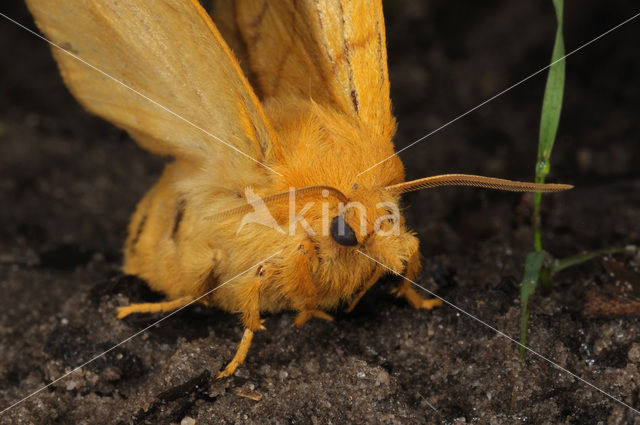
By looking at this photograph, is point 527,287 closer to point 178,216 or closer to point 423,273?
point 423,273

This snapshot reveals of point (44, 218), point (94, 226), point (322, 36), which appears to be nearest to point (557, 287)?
point (322, 36)

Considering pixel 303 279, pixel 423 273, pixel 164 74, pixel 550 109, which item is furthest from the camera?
pixel 423 273

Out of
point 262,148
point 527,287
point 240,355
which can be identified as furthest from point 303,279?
point 527,287

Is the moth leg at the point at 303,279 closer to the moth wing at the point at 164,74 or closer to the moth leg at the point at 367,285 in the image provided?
the moth leg at the point at 367,285

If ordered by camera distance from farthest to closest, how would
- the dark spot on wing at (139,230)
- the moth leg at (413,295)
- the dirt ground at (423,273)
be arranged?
the dark spot on wing at (139,230) < the moth leg at (413,295) < the dirt ground at (423,273)

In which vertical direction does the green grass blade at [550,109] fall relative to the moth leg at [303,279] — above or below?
above

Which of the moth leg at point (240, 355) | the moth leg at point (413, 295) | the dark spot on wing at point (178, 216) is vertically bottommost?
the moth leg at point (240, 355)

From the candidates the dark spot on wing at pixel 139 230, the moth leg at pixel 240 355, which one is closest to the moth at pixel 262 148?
the moth leg at pixel 240 355
